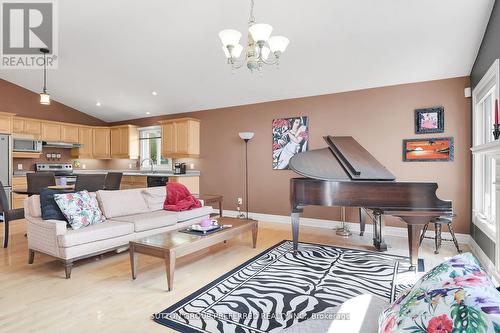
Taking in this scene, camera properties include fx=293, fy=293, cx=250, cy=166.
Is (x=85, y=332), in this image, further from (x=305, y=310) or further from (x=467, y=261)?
(x=467, y=261)

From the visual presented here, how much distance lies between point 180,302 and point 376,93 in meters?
4.39

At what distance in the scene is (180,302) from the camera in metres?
2.48

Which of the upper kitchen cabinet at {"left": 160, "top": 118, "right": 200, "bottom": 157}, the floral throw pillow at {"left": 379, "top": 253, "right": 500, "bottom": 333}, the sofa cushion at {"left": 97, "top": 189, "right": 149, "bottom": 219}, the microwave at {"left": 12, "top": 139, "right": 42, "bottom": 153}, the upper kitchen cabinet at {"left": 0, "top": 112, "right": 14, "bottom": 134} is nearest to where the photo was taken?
the floral throw pillow at {"left": 379, "top": 253, "right": 500, "bottom": 333}

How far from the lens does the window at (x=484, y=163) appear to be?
134 inches

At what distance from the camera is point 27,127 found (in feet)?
22.0

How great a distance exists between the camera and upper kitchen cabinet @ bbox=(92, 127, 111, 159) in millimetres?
8164

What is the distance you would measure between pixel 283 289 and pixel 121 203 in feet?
8.31

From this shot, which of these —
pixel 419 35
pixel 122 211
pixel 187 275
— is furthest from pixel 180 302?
pixel 419 35

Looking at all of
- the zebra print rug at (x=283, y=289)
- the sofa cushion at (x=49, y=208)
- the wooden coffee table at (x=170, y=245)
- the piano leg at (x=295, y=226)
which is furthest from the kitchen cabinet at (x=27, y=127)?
the piano leg at (x=295, y=226)

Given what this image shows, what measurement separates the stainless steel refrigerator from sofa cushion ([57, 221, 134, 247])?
411 cm

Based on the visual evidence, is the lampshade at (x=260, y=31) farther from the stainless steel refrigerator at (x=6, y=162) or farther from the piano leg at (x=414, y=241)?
the stainless steel refrigerator at (x=6, y=162)

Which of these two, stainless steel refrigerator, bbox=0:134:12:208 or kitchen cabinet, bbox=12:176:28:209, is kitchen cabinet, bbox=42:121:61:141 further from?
kitchen cabinet, bbox=12:176:28:209

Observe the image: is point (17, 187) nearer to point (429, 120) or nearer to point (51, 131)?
point (51, 131)

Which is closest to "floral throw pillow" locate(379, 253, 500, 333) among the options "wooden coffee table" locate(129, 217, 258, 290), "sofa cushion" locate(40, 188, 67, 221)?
"wooden coffee table" locate(129, 217, 258, 290)
